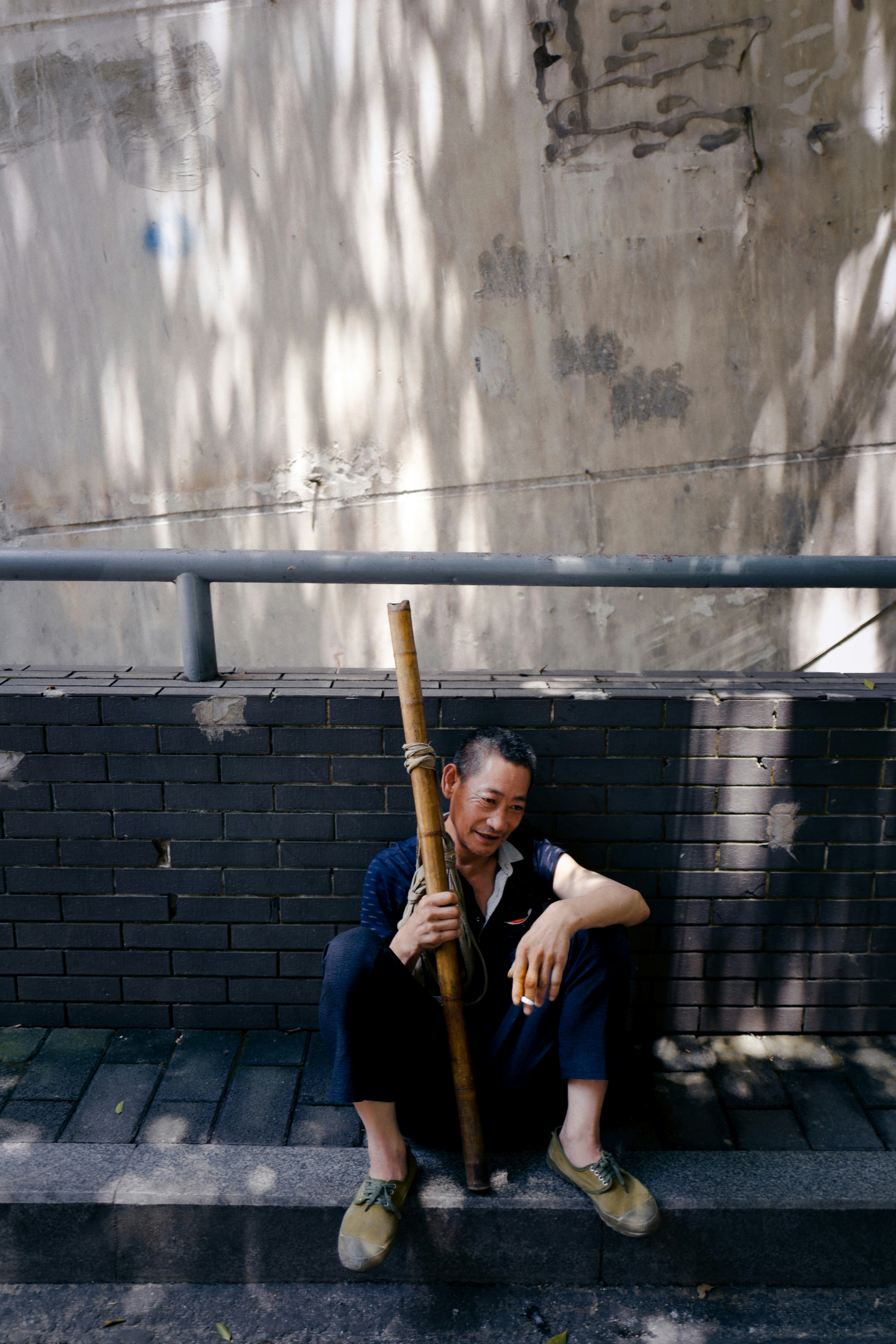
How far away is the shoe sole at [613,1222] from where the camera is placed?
245 cm

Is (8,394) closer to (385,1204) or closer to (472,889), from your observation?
(472,889)

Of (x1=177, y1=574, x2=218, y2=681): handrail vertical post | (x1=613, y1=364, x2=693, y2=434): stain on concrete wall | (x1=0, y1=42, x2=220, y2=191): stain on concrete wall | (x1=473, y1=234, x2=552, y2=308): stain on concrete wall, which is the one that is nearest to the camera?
(x1=177, y1=574, x2=218, y2=681): handrail vertical post

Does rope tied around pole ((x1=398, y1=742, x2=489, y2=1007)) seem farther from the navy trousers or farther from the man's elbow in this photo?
the man's elbow

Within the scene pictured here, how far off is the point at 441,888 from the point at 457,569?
0.90 meters

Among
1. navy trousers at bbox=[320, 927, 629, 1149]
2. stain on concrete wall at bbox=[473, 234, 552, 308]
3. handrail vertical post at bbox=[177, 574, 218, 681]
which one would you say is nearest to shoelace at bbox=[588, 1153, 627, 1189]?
navy trousers at bbox=[320, 927, 629, 1149]

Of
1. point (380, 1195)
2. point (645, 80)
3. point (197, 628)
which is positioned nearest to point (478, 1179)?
point (380, 1195)

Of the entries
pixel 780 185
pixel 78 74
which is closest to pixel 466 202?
pixel 780 185

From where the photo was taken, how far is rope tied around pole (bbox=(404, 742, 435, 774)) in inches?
99.9

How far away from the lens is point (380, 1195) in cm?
245

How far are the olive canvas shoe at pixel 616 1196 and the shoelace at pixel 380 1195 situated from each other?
452 millimetres

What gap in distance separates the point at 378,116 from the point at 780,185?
6.56 feet

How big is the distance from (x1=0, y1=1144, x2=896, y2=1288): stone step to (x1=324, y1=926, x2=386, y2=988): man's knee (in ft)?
1.99

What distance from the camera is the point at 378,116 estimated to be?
4707 millimetres

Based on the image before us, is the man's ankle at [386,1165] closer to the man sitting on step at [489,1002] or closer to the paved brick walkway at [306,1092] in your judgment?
the man sitting on step at [489,1002]
